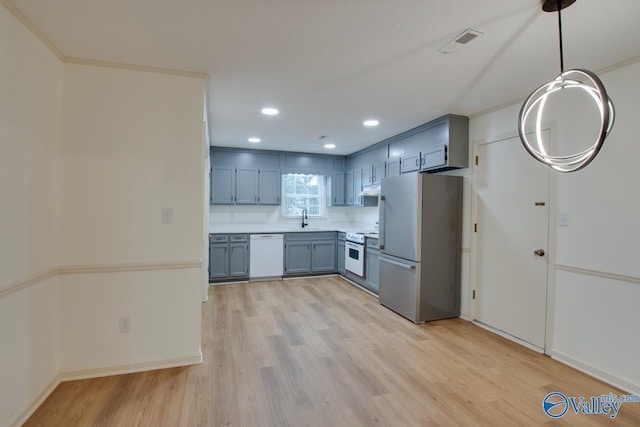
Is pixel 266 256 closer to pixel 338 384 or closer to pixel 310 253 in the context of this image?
pixel 310 253

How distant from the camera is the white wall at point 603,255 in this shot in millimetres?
2244

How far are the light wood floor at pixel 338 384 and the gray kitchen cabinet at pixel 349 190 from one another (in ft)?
9.35

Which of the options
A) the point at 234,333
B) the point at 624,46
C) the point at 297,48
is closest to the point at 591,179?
the point at 624,46

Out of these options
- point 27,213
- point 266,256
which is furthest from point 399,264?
point 27,213

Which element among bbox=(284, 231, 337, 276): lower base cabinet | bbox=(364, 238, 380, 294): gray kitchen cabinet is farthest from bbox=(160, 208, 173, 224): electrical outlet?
bbox=(284, 231, 337, 276): lower base cabinet

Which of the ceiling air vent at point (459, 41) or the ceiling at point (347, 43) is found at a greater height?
the ceiling at point (347, 43)

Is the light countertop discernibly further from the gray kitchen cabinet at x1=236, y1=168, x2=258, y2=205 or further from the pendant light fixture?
the pendant light fixture

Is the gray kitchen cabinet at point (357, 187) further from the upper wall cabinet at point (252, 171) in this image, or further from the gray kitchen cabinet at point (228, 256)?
the gray kitchen cabinet at point (228, 256)

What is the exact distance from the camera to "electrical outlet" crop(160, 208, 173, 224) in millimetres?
2482

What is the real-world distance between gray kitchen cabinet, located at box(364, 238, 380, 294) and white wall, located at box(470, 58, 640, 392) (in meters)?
2.09

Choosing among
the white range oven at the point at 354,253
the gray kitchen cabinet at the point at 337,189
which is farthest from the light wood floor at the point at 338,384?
the gray kitchen cabinet at the point at 337,189

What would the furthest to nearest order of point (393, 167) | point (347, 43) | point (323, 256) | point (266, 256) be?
A: point (323, 256), point (266, 256), point (393, 167), point (347, 43)

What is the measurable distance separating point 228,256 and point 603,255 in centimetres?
455

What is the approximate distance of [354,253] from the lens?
200 inches
